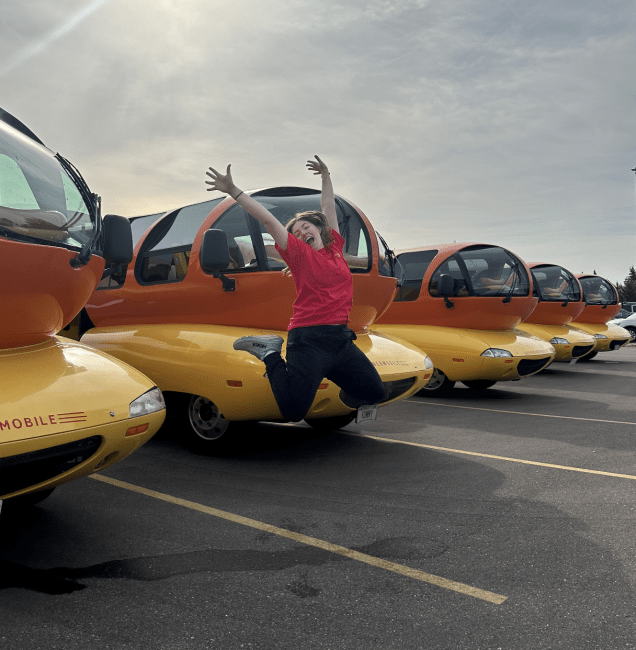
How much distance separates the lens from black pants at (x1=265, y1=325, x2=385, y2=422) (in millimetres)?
4059

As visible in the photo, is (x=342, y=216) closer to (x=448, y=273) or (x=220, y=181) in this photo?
(x=220, y=181)

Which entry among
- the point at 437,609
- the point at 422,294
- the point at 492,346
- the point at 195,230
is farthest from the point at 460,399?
the point at 437,609

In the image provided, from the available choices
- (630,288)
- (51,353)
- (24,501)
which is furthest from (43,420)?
(630,288)

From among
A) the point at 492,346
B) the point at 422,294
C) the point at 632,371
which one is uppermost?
the point at 422,294

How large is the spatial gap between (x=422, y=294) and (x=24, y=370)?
732cm

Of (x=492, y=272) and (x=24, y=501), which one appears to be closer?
(x=24, y=501)

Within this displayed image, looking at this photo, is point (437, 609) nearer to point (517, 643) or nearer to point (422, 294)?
point (517, 643)

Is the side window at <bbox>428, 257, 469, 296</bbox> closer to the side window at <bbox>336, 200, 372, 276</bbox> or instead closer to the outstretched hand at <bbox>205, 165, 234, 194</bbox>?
the side window at <bbox>336, 200, 372, 276</bbox>

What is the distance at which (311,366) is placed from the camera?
4.05 m

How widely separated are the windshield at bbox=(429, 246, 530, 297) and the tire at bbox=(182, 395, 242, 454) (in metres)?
5.19

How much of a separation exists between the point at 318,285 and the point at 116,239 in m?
1.40

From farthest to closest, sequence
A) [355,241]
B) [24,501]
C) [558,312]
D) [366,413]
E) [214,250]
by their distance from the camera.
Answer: [558,312] → [355,241] → [214,250] → [366,413] → [24,501]

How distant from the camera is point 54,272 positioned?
11.4 feet

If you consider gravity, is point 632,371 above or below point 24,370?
below
